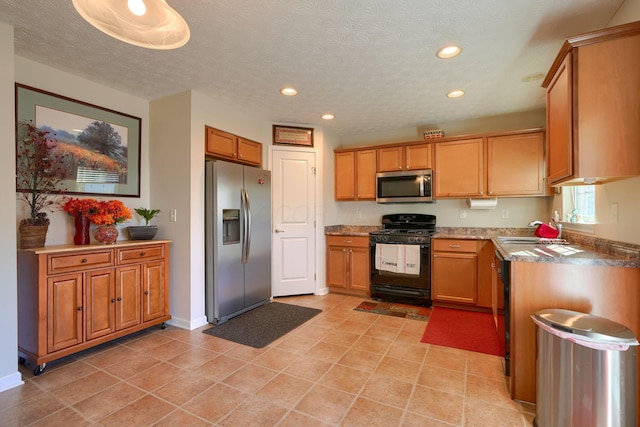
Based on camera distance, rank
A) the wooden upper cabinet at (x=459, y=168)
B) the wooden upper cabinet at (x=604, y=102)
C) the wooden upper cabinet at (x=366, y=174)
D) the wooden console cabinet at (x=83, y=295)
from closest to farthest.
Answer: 1. the wooden upper cabinet at (x=604, y=102)
2. the wooden console cabinet at (x=83, y=295)
3. the wooden upper cabinet at (x=459, y=168)
4. the wooden upper cabinet at (x=366, y=174)

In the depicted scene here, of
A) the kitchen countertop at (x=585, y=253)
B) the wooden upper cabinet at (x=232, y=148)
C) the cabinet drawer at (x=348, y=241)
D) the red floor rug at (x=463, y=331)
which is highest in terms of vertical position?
the wooden upper cabinet at (x=232, y=148)

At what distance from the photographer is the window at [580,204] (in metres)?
2.56

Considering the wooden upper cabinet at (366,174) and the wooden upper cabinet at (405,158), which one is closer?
the wooden upper cabinet at (405,158)

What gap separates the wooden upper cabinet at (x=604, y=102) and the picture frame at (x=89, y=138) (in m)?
3.66

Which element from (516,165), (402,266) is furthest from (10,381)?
(516,165)

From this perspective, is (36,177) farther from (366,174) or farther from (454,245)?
(454,245)

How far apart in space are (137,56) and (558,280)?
3.31m

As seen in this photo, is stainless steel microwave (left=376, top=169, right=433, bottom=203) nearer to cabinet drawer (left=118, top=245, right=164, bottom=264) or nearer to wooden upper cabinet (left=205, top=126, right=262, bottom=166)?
wooden upper cabinet (left=205, top=126, right=262, bottom=166)

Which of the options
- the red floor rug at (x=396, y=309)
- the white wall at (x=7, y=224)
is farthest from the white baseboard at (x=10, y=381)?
the red floor rug at (x=396, y=309)

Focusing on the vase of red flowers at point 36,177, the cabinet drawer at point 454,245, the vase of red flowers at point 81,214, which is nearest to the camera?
the vase of red flowers at point 36,177

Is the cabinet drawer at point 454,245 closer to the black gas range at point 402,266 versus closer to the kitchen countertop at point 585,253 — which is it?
the black gas range at point 402,266

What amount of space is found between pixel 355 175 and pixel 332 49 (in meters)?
2.30

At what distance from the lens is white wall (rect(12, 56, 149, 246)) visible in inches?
93.3

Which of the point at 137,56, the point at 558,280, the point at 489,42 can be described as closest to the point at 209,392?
the point at 558,280
